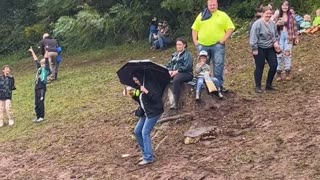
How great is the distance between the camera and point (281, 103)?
10500 mm

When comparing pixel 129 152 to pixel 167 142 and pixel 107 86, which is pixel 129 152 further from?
pixel 107 86

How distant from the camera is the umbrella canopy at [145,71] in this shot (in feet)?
27.9

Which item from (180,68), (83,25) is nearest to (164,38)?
(83,25)

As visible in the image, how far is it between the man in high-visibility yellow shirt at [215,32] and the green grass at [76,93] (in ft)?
8.76

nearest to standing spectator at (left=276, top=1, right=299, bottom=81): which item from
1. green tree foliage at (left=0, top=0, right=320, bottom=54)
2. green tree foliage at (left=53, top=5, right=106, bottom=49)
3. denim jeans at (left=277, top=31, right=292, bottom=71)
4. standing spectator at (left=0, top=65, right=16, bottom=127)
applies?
denim jeans at (left=277, top=31, right=292, bottom=71)

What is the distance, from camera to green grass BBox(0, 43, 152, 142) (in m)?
13.0

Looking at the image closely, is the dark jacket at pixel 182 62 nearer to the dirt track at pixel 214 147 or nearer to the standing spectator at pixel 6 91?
the dirt track at pixel 214 147

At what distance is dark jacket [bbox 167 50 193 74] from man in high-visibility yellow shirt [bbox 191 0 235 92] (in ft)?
2.85

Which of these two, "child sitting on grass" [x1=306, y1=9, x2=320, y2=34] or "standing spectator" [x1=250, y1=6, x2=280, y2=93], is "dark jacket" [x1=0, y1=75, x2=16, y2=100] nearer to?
"standing spectator" [x1=250, y1=6, x2=280, y2=93]

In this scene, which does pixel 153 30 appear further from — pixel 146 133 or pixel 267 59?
pixel 146 133

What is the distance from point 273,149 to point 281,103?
228cm

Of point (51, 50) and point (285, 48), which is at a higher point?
point (285, 48)

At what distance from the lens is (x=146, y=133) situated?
8.65m

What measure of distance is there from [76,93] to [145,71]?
803cm
